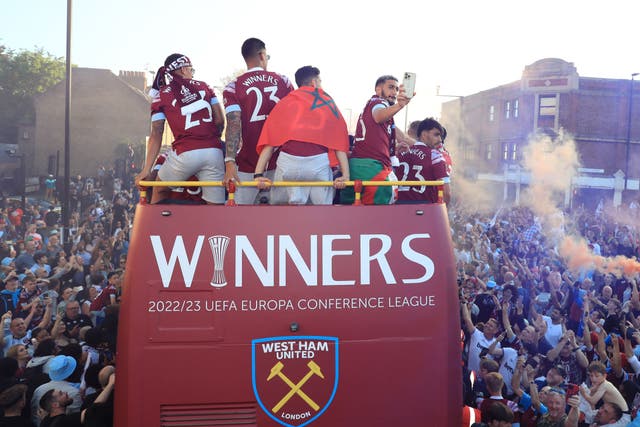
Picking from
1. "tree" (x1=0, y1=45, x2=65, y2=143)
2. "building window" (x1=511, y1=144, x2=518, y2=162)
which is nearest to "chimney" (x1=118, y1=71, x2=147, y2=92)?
"tree" (x1=0, y1=45, x2=65, y2=143)

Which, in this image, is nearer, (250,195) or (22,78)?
(250,195)

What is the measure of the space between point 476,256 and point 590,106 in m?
35.0

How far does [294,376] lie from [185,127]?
2.27 metres

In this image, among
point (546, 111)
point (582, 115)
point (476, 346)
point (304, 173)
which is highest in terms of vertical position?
point (546, 111)

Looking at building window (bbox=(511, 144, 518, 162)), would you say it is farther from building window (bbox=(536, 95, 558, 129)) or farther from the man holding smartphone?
the man holding smartphone

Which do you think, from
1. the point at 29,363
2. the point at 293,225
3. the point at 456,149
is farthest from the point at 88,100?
the point at 293,225

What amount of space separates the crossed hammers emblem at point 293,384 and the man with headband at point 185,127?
1.62 meters

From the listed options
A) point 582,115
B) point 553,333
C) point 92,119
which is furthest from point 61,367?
point 582,115

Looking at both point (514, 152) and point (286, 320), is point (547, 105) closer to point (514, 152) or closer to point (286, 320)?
point (514, 152)

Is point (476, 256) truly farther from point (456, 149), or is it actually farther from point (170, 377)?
point (456, 149)

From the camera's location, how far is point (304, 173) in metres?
5.21

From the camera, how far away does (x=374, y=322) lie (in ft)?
15.0

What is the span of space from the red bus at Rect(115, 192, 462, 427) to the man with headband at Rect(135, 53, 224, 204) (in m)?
0.89

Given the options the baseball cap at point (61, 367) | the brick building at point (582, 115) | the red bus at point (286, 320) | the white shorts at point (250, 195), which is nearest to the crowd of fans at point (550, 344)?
the red bus at point (286, 320)
